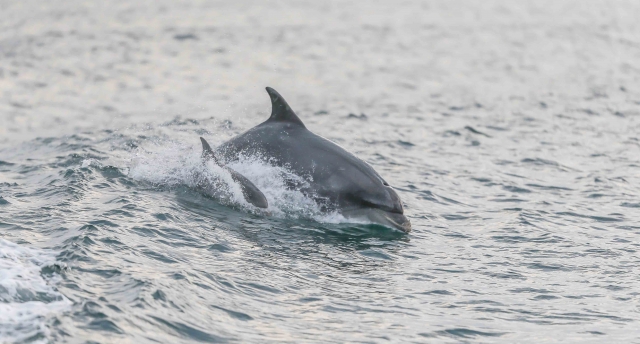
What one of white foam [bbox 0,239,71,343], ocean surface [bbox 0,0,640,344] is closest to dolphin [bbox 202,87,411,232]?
ocean surface [bbox 0,0,640,344]

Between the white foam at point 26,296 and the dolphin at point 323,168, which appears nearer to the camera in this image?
the white foam at point 26,296

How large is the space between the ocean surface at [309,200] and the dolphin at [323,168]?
30 centimetres

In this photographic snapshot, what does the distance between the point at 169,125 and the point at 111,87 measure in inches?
282

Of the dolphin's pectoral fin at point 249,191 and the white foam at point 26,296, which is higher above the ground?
the dolphin's pectoral fin at point 249,191

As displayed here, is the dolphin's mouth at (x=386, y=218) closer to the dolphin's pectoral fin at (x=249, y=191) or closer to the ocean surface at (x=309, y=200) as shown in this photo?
the ocean surface at (x=309, y=200)

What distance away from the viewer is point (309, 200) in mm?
17453

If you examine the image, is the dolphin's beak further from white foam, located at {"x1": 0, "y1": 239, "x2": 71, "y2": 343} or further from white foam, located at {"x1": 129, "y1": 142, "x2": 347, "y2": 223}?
white foam, located at {"x1": 0, "y1": 239, "x2": 71, "y2": 343}

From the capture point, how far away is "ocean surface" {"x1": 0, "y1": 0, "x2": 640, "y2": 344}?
1252cm

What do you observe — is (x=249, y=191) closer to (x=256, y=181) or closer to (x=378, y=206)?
(x=256, y=181)

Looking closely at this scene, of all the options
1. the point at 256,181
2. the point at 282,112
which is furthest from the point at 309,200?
the point at 282,112

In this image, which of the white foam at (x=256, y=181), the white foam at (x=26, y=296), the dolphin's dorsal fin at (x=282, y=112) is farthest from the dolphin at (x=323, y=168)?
the white foam at (x=26, y=296)

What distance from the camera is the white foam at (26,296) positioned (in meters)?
11.0

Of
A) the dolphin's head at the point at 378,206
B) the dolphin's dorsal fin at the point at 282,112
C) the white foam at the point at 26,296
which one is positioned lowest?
the white foam at the point at 26,296

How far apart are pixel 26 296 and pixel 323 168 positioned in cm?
705
